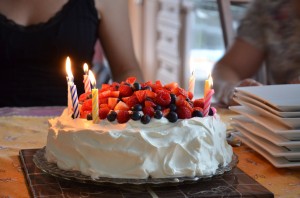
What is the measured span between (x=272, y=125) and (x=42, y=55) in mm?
1064

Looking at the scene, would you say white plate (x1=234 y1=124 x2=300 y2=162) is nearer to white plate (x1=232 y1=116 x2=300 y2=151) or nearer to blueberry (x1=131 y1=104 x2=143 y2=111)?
white plate (x1=232 y1=116 x2=300 y2=151)

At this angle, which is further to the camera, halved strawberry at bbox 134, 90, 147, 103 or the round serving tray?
halved strawberry at bbox 134, 90, 147, 103

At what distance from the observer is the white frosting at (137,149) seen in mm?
941

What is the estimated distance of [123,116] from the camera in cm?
98

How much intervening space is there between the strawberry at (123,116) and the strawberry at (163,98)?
67 mm

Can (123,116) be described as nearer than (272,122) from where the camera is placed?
Yes

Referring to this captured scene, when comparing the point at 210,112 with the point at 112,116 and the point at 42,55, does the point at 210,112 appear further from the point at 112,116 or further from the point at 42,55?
the point at 42,55

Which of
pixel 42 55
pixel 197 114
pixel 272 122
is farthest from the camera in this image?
pixel 42 55

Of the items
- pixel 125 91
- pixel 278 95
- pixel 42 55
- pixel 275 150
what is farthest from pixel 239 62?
pixel 125 91

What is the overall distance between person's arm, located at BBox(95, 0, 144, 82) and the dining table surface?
54 cm

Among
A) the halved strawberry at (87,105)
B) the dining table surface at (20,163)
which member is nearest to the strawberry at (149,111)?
the halved strawberry at (87,105)

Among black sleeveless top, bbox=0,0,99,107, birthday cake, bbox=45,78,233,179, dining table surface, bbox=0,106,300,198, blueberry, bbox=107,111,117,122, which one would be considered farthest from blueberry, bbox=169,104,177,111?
black sleeveless top, bbox=0,0,99,107

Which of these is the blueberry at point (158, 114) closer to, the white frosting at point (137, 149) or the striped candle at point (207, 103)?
the white frosting at point (137, 149)

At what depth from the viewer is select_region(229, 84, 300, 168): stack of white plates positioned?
1092mm
